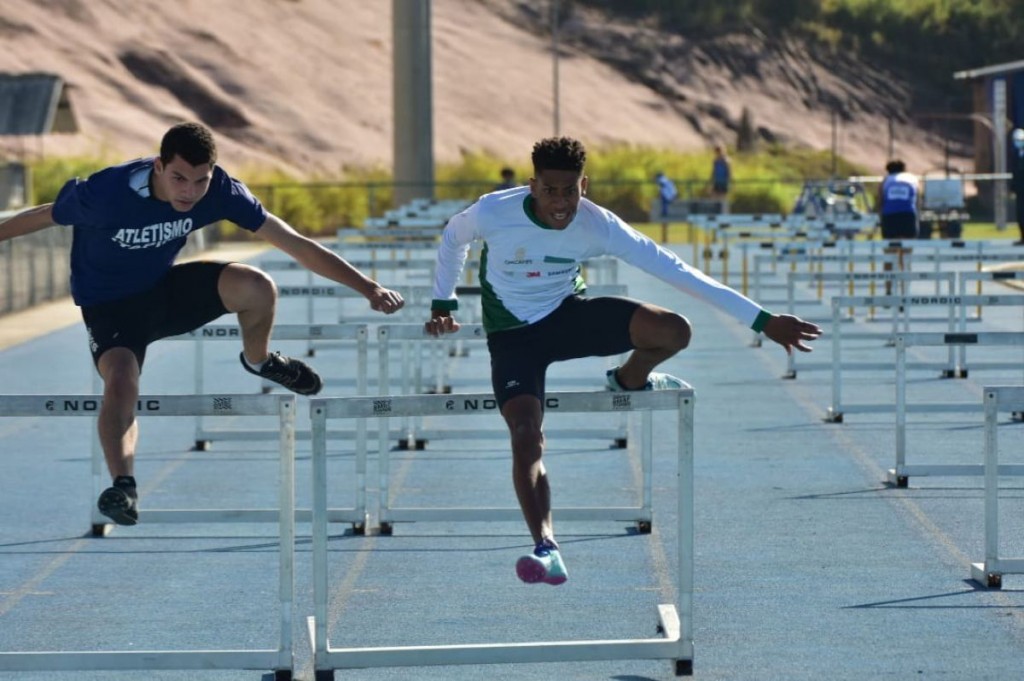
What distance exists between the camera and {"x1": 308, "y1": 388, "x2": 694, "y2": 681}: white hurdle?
757cm

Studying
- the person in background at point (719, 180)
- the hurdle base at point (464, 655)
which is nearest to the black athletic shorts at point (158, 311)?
the hurdle base at point (464, 655)

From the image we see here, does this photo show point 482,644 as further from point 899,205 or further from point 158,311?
point 899,205

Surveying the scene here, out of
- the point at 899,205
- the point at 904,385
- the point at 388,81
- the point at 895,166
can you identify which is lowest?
the point at 904,385

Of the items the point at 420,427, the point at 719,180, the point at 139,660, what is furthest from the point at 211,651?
the point at 719,180

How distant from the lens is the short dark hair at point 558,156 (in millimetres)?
7844

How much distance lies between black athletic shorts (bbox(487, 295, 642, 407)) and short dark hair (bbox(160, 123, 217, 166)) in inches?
50.6

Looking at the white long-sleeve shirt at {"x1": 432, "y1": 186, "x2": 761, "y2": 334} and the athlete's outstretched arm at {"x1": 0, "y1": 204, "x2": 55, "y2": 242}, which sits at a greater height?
the athlete's outstretched arm at {"x1": 0, "y1": 204, "x2": 55, "y2": 242}

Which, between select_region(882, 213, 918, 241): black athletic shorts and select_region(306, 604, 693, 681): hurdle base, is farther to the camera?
select_region(882, 213, 918, 241): black athletic shorts

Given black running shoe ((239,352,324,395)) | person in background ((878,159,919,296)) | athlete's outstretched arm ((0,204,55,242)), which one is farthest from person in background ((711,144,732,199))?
athlete's outstretched arm ((0,204,55,242))

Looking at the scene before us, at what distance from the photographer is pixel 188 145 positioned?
7.97 meters

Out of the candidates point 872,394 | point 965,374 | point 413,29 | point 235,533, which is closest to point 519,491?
point 235,533

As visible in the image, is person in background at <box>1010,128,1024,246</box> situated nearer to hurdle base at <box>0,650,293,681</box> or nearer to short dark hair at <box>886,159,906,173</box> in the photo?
short dark hair at <box>886,159,906,173</box>

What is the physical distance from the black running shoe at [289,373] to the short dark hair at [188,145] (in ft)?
4.11

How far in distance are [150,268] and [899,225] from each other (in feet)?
64.3
